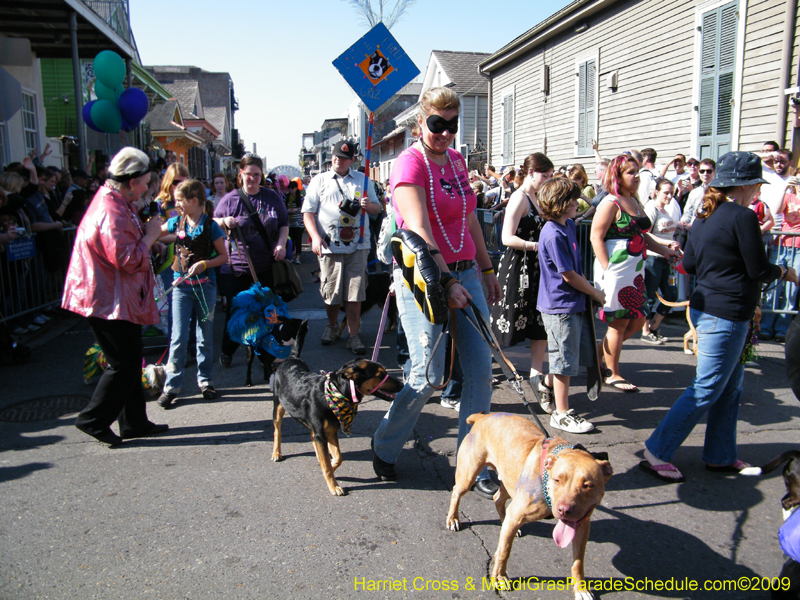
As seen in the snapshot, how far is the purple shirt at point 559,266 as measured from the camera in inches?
157

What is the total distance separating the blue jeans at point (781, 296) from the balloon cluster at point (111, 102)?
11164 millimetres

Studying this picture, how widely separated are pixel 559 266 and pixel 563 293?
0.22 meters

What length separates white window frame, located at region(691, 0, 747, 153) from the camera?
9.22m

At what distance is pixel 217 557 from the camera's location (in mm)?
2695

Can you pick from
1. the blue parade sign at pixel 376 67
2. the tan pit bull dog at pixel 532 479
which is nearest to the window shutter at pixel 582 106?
the blue parade sign at pixel 376 67

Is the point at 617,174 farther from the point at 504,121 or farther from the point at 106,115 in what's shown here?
the point at 504,121

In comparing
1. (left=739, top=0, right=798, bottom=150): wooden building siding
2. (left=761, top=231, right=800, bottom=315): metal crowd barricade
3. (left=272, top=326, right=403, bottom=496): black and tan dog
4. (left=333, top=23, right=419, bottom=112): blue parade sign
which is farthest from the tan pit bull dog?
(left=739, top=0, right=798, bottom=150): wooden building siding

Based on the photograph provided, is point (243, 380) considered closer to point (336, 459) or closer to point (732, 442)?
point (336, 459)

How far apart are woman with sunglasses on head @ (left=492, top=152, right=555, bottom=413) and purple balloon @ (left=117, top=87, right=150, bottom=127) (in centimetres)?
924

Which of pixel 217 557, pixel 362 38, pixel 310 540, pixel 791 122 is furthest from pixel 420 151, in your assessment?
pixel 791 122

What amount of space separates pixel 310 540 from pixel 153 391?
9.05 ft

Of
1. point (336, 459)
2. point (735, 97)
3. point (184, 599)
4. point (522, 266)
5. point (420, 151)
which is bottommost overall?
point (184, 599)

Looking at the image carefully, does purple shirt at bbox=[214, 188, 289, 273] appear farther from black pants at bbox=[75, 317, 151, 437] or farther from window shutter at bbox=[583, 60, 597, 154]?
window shutter at bbox=[583, 60, 597, 154]

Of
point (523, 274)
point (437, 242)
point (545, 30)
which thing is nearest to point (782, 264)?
point (523, 274)
